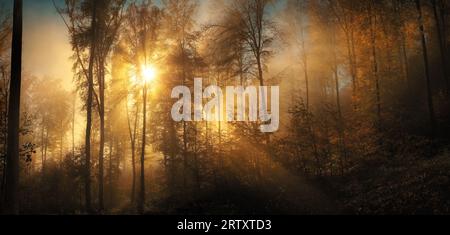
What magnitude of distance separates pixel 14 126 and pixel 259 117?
1058cm

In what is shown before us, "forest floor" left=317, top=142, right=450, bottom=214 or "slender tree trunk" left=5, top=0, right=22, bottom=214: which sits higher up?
"slender tree trunk" left=5, top=0, right=22, bottom=214

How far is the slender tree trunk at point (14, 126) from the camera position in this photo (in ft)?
29.7

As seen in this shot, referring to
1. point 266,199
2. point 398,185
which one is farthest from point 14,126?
point 398,185

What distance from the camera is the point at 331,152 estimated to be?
16406mm

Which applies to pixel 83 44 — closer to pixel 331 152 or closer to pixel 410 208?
pixel 331 152

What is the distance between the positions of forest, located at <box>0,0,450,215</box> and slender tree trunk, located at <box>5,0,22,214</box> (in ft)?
0.12

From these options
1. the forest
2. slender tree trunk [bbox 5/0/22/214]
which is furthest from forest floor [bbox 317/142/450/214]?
slender tree trunk [bbox 5/0/22/214]

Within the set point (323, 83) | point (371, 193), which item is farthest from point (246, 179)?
point (323, 83)

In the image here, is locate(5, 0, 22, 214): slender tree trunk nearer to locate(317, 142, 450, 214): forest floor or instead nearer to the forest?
the forest

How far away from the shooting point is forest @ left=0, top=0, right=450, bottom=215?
14.2 meters

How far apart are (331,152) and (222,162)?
5.74 metres

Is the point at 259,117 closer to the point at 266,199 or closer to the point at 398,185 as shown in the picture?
the point at 266,199

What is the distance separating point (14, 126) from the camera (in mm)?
9320
